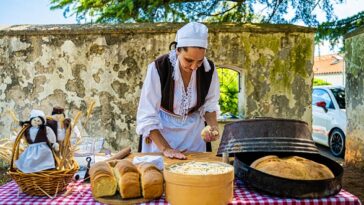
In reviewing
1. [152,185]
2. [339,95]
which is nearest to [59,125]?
[152,185]

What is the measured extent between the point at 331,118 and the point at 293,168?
7.37 meters

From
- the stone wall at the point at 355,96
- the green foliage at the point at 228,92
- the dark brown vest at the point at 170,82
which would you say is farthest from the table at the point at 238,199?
the green foliage at the point at 228,92

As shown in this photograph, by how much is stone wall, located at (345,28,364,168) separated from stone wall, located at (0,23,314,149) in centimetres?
92

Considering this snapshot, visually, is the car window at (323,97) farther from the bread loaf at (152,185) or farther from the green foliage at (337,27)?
the bread loaf at (152,185)

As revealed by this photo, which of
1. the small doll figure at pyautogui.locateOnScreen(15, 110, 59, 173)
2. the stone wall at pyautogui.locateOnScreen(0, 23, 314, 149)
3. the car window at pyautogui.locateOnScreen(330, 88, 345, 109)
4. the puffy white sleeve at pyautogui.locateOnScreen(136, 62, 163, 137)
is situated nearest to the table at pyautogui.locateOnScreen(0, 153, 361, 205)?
the small doll figure at pyautogui.locateOnScreen(15, 110, 59, 173)

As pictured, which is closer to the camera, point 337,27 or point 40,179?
point 40,179

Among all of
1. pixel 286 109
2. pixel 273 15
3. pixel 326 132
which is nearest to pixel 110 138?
pixel 286 109

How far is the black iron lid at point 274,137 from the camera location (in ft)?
6.00

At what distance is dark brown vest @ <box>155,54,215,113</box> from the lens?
2604 millimetres

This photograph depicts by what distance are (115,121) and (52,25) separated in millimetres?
1664

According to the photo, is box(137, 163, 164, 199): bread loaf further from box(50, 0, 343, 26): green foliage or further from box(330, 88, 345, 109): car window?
box(330, 88, 345, 109): car window

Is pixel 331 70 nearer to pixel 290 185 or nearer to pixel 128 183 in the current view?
pixel 290 185

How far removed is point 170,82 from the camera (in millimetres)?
2613

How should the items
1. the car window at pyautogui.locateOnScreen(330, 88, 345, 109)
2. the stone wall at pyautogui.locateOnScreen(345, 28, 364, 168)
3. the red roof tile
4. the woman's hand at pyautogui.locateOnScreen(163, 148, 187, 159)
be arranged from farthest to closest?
1. the red roof tile
2. the car window at pyautogui.locateOnScreen(330, 88, 345, 109)
3. the stone wall at pyautogui.locateOnScreen(345, 28, 364, 168)
4. the woman's hand at pyautogui.locateOnScreen(163, 148, 187, 159)
